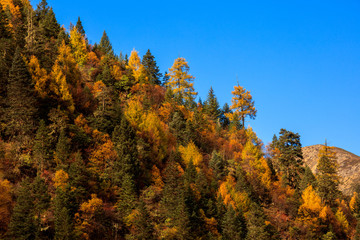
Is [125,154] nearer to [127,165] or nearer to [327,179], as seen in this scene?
[127,165]

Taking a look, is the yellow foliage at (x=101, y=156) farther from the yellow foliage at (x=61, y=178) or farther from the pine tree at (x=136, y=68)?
the pine tree at (x=136, y=68)

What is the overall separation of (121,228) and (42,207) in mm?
11367

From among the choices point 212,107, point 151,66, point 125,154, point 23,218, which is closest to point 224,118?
point 212,107

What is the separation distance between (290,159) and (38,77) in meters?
50.7

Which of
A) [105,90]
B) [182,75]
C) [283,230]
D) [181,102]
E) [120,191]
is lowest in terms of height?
[283,230]

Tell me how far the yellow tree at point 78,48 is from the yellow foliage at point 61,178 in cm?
4309

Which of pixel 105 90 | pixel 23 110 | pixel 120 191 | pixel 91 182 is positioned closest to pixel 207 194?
pixel 120 191

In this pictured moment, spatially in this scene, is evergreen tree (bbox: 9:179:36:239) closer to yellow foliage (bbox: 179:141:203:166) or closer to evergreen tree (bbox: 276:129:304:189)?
yellow foliage (bbox: 179:141:203:166)

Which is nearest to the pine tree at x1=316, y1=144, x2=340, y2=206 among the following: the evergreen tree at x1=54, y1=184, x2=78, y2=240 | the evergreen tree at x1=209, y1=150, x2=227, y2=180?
the evergreen tree at x1=209, y1=150, x2=227, y2=180

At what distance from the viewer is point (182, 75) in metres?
87.8

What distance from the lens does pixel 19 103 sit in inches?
2040

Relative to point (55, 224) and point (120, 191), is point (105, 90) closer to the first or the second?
point (120, 191)

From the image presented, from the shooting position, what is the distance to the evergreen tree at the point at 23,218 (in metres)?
37.5

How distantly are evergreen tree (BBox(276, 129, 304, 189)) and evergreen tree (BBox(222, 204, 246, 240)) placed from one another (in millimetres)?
19318
